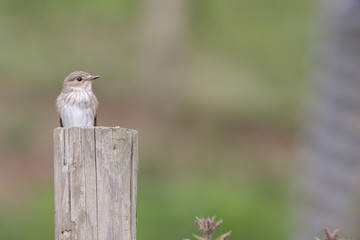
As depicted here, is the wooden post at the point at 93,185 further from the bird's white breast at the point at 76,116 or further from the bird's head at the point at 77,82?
the bird's head at the point at 77,82

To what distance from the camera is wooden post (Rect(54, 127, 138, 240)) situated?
481cm

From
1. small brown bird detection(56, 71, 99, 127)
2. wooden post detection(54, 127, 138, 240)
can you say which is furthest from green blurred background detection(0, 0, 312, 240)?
wooden post detection(54, 127, 138, 240)

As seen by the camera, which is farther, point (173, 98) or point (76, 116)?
point (173, 98)

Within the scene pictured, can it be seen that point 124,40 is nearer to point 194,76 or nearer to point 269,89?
point 194,76

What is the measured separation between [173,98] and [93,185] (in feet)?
61.7

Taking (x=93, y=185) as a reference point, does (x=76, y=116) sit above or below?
above

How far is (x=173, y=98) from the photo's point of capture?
2361 centimetres

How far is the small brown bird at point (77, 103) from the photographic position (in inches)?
289

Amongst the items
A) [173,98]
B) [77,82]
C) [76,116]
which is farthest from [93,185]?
[173,98]

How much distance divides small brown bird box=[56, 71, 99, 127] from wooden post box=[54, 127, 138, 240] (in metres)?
2.46

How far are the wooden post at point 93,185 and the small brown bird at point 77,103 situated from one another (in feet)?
8.07

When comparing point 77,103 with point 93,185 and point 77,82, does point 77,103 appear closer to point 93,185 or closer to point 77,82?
point 77,82

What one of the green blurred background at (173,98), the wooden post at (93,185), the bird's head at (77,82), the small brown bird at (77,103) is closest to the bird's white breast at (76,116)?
the small brown bird at (77,103)

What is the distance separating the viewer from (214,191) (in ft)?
55.6
